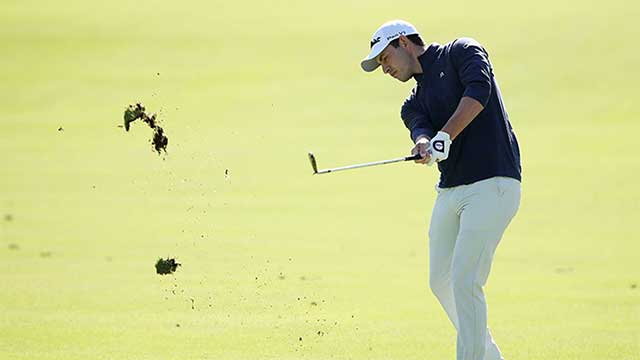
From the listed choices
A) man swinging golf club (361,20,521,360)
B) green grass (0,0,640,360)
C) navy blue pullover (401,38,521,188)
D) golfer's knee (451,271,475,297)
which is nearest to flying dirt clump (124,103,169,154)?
green grass (0,0,640,360)

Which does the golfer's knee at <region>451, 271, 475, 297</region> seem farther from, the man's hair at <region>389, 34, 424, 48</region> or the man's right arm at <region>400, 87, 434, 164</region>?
the man's hair at <region>389, 34, 424, 48</region>

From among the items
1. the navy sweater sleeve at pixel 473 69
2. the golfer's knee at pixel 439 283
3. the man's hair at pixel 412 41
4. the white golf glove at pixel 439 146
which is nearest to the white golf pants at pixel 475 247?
the golfer's knee at pixel 439 283

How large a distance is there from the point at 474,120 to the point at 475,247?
2.11 ft

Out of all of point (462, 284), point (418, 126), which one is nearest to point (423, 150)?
point (418, 126)

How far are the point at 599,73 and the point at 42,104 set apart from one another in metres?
11.0

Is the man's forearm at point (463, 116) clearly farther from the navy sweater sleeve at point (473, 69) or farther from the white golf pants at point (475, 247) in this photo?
the white golf pants at point (475, 247)

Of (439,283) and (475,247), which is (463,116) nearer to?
(475,247)

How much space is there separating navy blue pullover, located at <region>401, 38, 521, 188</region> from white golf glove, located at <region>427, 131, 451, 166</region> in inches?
10.2

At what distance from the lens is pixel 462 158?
24.6ft

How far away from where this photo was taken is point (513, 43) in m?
31.9

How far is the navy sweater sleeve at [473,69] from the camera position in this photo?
23.8 feet

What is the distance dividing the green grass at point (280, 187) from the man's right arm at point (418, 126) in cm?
167

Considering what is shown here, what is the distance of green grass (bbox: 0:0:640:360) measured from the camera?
10008 mm

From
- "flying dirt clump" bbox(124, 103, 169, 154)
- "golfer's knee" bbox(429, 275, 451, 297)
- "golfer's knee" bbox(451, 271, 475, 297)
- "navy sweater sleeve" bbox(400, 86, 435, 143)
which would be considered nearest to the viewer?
"golfer's knee" bbox(451, 271, 475, 297)
